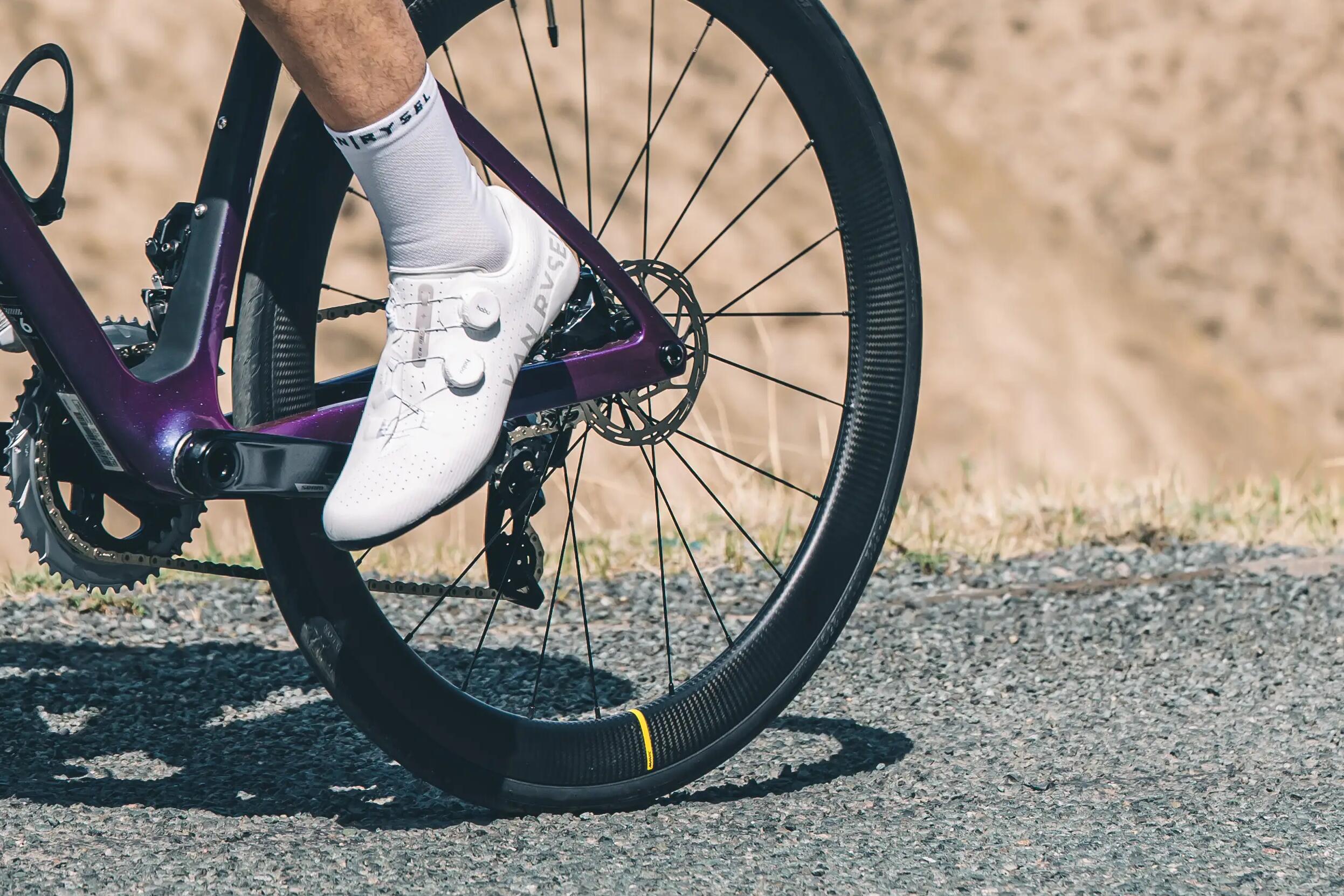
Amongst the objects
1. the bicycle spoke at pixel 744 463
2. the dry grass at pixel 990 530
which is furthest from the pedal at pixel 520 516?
the dry grass at pixel 990 530

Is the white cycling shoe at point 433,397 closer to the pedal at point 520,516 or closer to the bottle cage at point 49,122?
the pedal at point 520,516

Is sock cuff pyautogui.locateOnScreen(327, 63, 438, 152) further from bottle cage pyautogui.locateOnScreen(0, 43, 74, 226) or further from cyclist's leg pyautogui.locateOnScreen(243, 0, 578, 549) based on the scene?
bottle cage pyautogui.locateOnScreen(0, 43, 74, 226)

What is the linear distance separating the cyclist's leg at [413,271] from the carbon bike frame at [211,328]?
133 millimetres

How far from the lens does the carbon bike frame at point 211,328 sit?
1930 mm

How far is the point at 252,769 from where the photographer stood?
2479 mm

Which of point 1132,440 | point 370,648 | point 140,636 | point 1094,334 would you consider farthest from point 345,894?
point 1094,334

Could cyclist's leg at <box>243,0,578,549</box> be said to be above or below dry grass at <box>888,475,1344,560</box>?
above

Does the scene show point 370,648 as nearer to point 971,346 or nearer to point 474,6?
point 474,6

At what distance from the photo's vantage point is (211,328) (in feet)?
6.68

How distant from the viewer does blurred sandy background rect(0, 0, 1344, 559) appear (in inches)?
412

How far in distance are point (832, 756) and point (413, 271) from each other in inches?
40.9

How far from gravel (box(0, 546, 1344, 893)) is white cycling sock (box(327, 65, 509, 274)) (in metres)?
0.74

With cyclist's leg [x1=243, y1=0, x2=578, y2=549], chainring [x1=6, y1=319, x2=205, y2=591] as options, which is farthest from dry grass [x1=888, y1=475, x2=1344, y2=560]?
chainring [x1=6, y1=319, x2=205, y2=591]

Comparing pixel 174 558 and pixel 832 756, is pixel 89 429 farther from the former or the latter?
pixel 832 756
